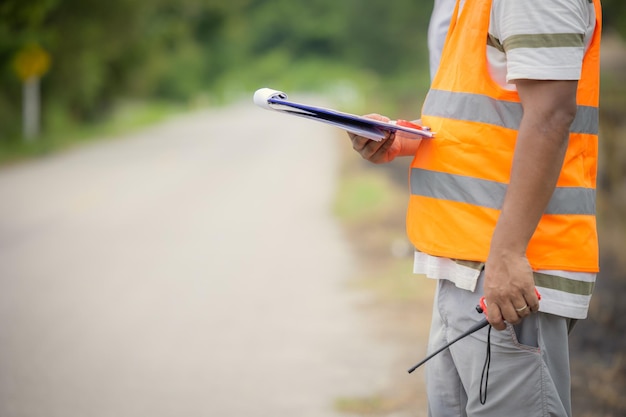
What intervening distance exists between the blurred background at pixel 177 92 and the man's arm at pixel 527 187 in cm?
267

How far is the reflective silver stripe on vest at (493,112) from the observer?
209cm

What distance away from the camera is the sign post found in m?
20.2

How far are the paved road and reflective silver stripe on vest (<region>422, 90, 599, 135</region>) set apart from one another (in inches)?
111

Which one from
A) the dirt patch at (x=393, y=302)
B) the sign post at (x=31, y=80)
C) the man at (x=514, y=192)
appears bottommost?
the dirt patch at (x=393, y=302)

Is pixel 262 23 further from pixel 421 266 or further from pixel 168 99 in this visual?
pixel 421 266

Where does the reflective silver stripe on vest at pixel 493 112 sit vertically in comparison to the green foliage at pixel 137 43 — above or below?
below

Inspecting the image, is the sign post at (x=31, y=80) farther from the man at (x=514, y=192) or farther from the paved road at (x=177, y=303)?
the man at (x=514, y=192)

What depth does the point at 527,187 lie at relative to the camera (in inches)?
78.1

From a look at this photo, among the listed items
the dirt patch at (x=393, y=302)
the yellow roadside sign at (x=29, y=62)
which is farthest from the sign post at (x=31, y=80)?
the dirt patch at (x=393, y=302)

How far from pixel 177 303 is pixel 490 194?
5.06 metres

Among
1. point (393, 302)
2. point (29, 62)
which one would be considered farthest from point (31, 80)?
point (393, 302)

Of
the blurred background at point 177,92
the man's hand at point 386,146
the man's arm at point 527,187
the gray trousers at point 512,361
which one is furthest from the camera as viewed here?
the blurred background at point 177,92

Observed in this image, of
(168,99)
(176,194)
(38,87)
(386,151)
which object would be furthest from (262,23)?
(386,151)

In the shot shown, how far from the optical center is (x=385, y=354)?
566 cm
